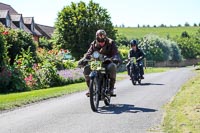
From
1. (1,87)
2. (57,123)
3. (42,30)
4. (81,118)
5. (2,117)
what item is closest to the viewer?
(57,123)

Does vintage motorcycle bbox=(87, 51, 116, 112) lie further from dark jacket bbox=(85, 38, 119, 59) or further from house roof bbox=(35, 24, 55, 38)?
house roof bbox=(35, 24, 55, 38)

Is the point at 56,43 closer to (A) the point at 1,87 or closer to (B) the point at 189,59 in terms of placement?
(A) the point at 1,87

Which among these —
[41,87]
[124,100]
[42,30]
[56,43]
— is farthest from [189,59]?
[124,100]

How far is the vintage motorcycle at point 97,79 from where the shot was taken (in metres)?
10.9

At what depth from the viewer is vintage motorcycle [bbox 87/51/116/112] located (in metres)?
10.9

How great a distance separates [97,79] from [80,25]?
3733cm

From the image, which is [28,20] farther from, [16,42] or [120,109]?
[120,109]

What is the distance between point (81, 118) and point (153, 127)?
1.89 m

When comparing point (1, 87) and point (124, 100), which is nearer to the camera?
point (124, 100)

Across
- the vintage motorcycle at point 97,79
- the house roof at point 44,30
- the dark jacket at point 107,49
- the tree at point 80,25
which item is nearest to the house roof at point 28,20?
the house roof at point 44,30

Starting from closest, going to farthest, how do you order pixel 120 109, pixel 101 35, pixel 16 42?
1. pixel 120 109
2. pixel 101 35
3. pixel 16 42

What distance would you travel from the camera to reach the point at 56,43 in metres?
50.2

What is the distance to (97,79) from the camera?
1112 centimetres

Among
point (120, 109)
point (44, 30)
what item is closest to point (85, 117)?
point (120, 109)
